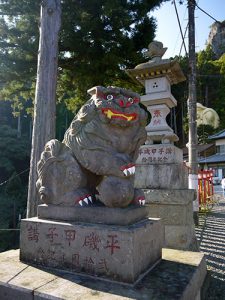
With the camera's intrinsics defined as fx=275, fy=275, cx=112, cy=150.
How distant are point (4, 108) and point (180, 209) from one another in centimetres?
2767

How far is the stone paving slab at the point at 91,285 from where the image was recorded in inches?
71.7

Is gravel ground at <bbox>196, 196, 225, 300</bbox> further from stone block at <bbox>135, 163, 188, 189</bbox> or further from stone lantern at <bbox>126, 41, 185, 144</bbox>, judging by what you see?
stone lantern at <bbox>126, 41, 185, 144</bbox>

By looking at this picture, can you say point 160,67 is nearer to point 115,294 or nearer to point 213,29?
point 115,294

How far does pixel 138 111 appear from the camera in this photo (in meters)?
2.46

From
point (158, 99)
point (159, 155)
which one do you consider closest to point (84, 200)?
point (159, 155)

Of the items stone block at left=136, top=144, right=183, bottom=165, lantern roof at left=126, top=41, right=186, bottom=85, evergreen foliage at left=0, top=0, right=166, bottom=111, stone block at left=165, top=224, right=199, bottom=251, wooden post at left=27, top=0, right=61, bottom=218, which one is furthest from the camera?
evergreen foliage at left=0, top=0, right=166, bottom=111

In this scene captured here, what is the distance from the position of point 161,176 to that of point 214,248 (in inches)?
62.8

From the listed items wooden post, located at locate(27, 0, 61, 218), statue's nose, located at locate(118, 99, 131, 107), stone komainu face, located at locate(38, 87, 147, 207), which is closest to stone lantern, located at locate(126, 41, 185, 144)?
wooden post, located at locate(27, 0, 61, 218)

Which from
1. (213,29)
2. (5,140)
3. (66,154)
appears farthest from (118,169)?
(213,29)

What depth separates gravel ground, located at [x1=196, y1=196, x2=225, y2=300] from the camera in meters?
2.82

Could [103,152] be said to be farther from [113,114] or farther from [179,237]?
[179,237]

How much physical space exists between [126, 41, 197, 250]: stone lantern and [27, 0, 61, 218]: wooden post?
1649 mm

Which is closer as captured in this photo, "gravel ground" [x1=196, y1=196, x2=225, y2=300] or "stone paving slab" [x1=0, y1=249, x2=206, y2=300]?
"stone paving slab" [x1=0, y1=249, x2=206, y2=300]

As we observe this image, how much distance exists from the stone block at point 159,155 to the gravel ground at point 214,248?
154cm
